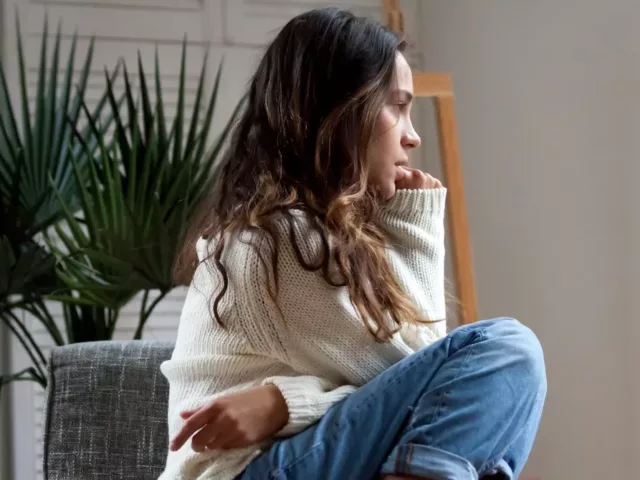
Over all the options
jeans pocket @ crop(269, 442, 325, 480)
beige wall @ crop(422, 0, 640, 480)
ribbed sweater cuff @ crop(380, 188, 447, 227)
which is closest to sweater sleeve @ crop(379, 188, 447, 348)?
ribbed sweater cuff @ crop(380, 188, 447, 227)

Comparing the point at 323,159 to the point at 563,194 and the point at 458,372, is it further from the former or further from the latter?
the point at 563,194

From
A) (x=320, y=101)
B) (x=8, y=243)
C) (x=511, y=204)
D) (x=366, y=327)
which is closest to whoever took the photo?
(x=366, y=327)

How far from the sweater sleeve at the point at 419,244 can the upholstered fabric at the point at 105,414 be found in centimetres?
49

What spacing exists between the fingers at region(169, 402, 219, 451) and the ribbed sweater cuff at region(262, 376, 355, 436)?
0.08m

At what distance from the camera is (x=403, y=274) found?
1.07 meters

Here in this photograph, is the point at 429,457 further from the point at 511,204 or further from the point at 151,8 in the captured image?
the point at 151,8

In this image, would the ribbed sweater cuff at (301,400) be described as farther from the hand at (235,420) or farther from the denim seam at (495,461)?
the denim seam at (495,461)

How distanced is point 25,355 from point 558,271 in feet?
4.32

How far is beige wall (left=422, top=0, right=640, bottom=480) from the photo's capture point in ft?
5.28

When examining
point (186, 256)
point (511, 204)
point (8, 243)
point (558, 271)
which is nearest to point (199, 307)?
point (186, 256)


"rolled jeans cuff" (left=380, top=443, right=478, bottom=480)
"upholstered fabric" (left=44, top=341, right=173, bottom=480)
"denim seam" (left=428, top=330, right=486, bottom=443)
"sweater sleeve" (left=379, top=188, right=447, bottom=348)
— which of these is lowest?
"upholstered fabric" (left=44, top=341, right=173, bottom=480)

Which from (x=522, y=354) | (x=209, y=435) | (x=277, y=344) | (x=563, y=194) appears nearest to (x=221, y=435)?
(x=209, y=435)

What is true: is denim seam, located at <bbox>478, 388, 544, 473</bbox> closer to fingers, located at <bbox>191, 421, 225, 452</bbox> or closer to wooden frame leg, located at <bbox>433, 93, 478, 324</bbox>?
fingers, located at <bbox>191, 421, 225, 452</bbox>


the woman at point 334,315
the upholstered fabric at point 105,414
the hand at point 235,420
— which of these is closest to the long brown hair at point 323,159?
the woman at point 334,315
